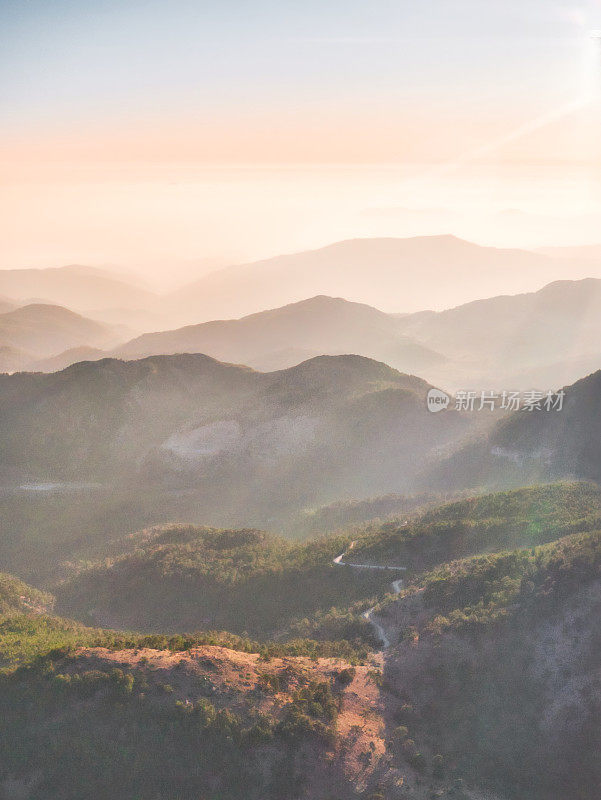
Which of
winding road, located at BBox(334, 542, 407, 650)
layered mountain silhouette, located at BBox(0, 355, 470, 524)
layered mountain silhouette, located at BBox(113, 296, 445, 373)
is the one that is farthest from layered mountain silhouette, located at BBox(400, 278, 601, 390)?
winding road, located at BBox(334, 542, 407, 650)

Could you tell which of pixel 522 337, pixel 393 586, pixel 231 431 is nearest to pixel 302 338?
pixel 522 337

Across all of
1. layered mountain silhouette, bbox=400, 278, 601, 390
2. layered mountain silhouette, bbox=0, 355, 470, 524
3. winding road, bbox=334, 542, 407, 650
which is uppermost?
layered mountain silhouette, bbox=400, 278, 601, 390

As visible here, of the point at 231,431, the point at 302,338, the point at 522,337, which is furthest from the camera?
the point at 302,338

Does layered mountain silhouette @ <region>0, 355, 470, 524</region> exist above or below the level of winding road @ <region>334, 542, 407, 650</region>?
above

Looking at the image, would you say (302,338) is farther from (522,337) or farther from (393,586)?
(393,586)

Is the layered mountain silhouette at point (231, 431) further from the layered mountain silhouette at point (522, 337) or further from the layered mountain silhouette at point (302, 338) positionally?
the layered mountain silhouette at point (302, 338)

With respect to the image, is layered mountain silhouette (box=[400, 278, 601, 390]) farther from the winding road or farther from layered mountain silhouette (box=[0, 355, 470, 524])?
the winding road

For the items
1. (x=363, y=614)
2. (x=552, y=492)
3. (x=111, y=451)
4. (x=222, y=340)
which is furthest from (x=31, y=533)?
(x=222, y=340)

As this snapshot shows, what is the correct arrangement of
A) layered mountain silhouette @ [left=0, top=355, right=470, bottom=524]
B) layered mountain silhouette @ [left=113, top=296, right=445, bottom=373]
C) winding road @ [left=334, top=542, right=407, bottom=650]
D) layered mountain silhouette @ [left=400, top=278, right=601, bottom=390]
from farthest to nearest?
layered mountain silhouette @ [left=113, top=296, right=445, bottom=373] < layered mountain silhouette @ [left=400, top=278, right=601, bottom=390] < layered mountain silhouette @ [left=0, top=355, right=470, bottom=524] < winding road @ [left=334, top=542, right=407, bottom=650]

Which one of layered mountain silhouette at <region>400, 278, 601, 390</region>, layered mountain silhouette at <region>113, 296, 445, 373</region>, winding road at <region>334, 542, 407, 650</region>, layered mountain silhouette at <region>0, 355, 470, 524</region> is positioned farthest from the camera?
layered mountain silhouette at <region>113, 296, 445, 373</region>

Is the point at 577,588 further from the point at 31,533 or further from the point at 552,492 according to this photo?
the point at 31,533

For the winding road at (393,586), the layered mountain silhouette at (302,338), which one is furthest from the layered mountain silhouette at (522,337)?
the winding road at (393,586)
